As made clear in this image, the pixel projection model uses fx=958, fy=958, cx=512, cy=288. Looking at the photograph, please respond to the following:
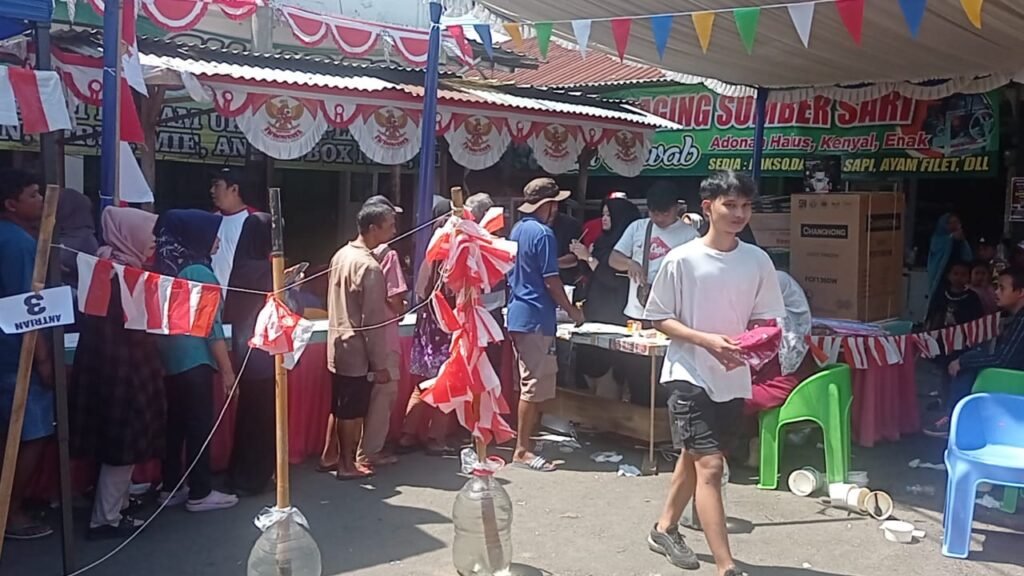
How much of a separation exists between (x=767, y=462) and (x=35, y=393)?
3883 mm

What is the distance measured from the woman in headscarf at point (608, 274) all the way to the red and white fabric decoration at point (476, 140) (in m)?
3.60

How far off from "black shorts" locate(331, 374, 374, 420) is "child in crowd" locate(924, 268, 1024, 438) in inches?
136

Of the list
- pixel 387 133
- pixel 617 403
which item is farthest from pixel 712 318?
pixel 387 133

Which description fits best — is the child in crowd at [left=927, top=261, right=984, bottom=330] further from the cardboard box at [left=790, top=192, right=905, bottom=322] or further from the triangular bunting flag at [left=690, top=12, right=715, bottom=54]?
the triangular bunting flag at [left=690, top=12, right=715, bottom=54]

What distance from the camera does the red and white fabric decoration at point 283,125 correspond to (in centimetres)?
861

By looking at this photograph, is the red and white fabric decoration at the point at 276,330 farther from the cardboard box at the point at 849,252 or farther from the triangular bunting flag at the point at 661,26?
the cardboard box at the point at 849,252

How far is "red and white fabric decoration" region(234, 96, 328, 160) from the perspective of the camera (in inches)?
339

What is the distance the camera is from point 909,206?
12.6 metres

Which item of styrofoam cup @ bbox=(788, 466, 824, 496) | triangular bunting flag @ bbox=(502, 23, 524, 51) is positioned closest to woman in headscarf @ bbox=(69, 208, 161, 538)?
triangular bunting flag @ bbox=(502, 23, 524, 51)

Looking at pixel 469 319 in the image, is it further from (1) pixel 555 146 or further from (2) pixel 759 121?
(1) pixel 555 146

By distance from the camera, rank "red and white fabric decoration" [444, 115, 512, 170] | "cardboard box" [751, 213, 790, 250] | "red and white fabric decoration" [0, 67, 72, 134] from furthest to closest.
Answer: "red and white fabric decoration" [444, 115, 512, 170] → "cardboard box" [751, 213, 790, 250] → "red and white fabric decoration" [0, 67, 72, 134]

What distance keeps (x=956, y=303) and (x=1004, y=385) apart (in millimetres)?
2119

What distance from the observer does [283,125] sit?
881 centimetres

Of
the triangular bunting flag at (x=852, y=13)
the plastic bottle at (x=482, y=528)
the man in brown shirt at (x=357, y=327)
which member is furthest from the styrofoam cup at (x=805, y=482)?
the triangular bunting flag at (x=852, y=13)
